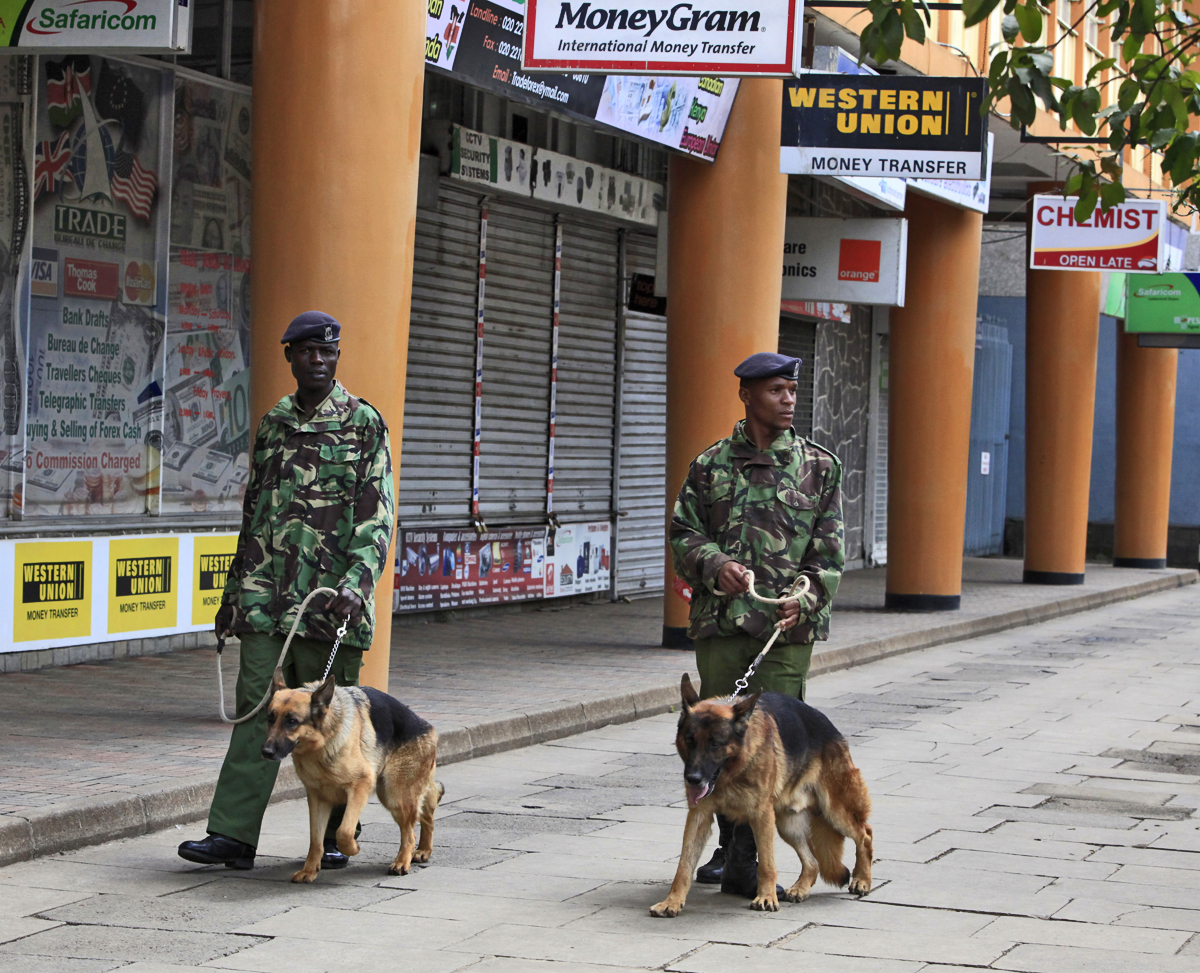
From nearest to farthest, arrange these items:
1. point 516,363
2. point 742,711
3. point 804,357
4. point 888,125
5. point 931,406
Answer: point 742,711
point 888,125
point 516,363
point 931,406
point 804,357

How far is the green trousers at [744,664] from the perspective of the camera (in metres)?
6.44

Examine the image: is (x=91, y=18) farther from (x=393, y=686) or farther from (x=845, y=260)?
(x=845, y=260)

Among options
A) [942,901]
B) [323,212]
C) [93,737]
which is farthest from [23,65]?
[942,901]

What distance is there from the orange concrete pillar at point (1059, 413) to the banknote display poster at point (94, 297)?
14.5 metres

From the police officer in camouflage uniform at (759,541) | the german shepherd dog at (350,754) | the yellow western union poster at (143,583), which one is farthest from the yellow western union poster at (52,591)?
the police officer in camouflage uniform at (759,541)

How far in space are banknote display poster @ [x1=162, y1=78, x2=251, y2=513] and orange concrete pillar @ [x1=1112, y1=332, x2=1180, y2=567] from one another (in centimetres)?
1875

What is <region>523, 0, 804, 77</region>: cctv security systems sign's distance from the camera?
34.6 feet

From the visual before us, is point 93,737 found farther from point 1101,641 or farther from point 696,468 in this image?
point 1101,641

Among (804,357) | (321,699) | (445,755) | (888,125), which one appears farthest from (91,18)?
(804,357)

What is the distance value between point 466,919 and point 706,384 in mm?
8451

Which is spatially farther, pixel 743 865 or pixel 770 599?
pixel 743 865

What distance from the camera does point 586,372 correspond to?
1842 cm

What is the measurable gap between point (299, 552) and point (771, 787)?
1940 millimetres

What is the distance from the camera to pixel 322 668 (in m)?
6.59
